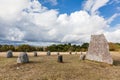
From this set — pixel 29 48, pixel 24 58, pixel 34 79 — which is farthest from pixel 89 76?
pixel 29 48

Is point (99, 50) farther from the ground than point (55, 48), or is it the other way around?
point (55, 48)

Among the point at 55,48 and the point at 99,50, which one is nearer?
the point at 99,50

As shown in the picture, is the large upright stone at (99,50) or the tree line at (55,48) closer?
the large upright stone at (99,50)

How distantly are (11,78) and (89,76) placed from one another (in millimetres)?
6991

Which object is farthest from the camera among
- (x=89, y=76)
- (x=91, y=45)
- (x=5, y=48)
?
(x=5, y=48)

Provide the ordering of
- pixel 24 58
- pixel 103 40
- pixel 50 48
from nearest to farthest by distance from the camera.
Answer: pixel 24 58
pixel 103 40
pixel 50 48

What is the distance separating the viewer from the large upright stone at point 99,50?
2791 cm

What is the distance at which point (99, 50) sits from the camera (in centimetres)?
2955

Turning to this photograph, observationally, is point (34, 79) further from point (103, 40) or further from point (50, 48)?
point (50, 48)

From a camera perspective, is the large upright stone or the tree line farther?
the tree line

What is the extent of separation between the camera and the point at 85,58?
108ft

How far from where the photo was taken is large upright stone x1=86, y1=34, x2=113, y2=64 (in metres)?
27.9

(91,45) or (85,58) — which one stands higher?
(91,45)

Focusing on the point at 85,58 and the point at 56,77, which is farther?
the point at 85,58
